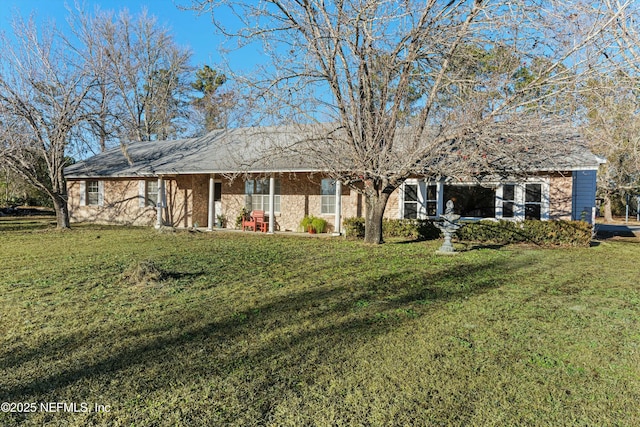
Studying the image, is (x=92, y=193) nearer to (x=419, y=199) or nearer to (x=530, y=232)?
(x=419, y=199)

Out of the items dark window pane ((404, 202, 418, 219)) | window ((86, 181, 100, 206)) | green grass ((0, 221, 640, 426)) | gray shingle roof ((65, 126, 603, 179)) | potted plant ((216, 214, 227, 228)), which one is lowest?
green grass ((0, 221, 640, 426))

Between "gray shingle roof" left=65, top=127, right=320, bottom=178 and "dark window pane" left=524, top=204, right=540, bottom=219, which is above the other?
"gray shingle roof" left=65, top=127, right=320, bottom=178

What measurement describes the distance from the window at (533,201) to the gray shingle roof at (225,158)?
1.72m

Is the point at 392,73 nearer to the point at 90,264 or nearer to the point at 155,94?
the point at 90,264

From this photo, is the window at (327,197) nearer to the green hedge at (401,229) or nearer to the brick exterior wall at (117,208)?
the green hedge at (401,229)

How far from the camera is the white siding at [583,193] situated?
531 inches

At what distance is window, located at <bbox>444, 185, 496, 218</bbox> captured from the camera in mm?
13898

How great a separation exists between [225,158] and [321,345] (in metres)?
13.5

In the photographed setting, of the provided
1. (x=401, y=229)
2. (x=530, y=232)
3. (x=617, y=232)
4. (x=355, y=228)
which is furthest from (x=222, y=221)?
(x=617, y=232)

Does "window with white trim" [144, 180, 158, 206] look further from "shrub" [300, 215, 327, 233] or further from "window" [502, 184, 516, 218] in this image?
"window" [502, 184, 516, 218]

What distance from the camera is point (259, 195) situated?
1728 centimetres

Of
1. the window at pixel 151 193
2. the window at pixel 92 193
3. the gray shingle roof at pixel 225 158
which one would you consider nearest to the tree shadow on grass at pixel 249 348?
the gray shingle roof at pixel 225 158

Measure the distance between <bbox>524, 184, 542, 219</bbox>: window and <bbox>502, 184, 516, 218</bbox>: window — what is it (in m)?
0.38

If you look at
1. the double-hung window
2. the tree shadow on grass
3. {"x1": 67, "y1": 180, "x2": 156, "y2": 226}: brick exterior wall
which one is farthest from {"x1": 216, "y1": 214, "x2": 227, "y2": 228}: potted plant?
the tree shadow on grass
